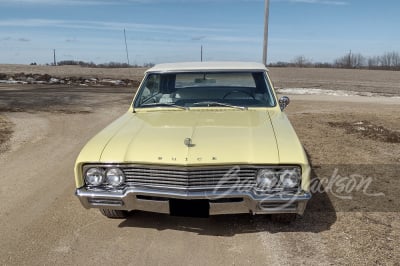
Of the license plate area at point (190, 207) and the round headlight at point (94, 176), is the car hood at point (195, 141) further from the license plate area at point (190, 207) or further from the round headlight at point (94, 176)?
the license plate area at point (190, 207)

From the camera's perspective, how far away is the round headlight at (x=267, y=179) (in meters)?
3.64

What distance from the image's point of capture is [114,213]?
4.28 metres

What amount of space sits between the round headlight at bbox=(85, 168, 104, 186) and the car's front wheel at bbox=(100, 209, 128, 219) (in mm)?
516

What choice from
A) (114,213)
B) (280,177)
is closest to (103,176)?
(114,213)

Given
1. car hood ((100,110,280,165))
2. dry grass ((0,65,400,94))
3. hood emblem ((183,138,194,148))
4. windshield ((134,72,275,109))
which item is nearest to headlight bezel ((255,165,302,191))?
car hood ((100,110,280,165))

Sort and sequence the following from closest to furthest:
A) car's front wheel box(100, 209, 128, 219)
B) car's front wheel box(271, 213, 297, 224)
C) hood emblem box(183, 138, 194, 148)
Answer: hood emblem box(183, 138, 194, 148) → car's front wheel box(271, 213, 297, 224) → car's front wheel box(100, 209, 128, 219)

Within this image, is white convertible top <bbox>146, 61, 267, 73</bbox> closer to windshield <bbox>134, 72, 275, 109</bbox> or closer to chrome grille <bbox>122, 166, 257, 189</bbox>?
windshield <bbox>134, 72, 275, 109</bbox>

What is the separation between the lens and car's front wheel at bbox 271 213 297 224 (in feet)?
13.3

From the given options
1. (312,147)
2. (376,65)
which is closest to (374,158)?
(312,147)

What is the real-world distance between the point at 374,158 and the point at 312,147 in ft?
3.78

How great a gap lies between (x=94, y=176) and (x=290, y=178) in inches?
68.7

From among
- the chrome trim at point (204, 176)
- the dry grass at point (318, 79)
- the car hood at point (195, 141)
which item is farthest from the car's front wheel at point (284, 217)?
the dry grass at point (318, 79)

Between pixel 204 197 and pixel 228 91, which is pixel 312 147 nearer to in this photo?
pixel 228 91

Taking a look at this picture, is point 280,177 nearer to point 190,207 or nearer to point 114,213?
point 190,207
